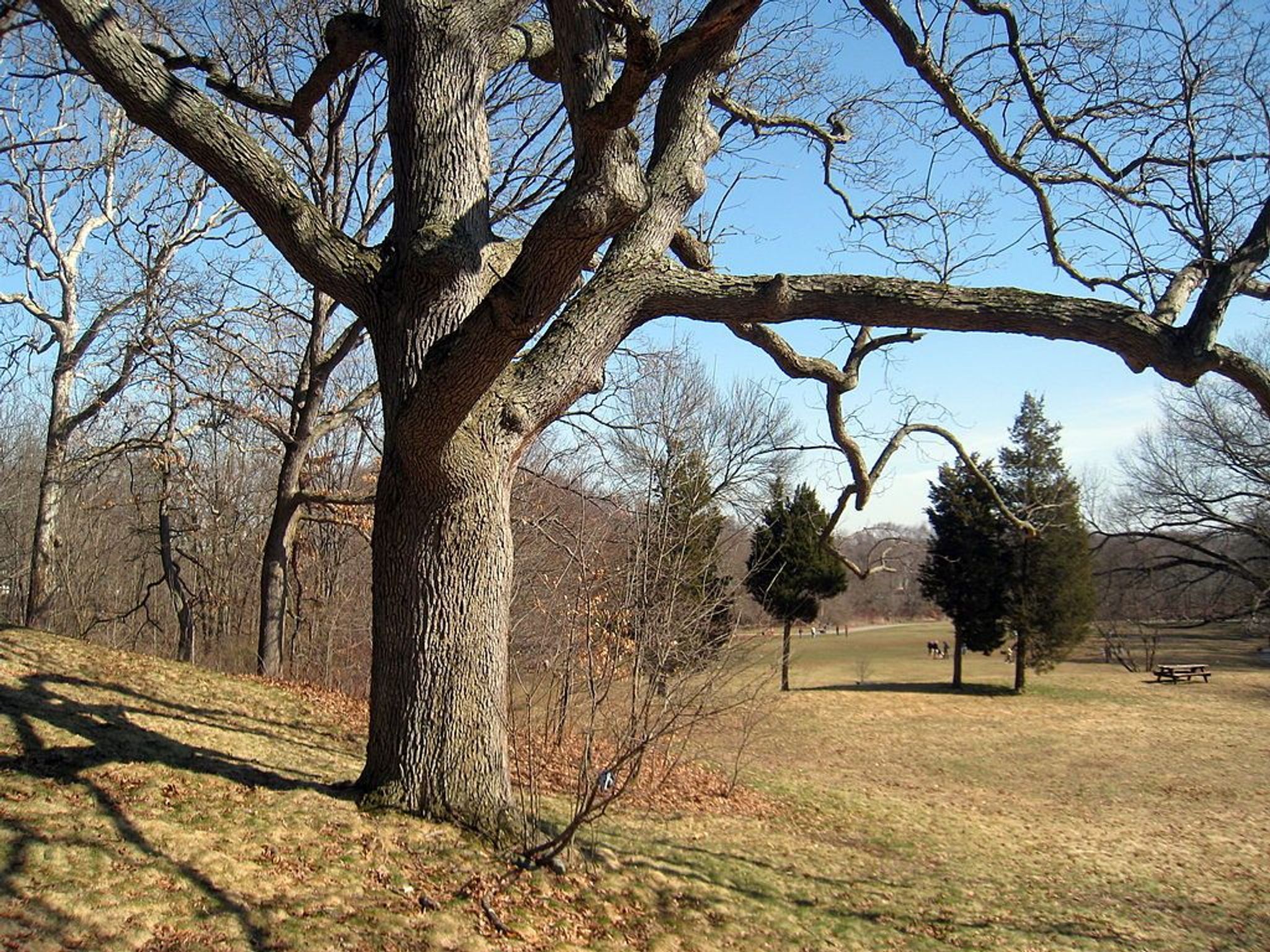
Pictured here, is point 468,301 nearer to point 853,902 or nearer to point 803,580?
point 853,902

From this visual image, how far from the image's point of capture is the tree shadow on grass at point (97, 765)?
3.74 metres

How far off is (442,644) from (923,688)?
27016 mm

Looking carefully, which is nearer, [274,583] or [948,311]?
[948,311]

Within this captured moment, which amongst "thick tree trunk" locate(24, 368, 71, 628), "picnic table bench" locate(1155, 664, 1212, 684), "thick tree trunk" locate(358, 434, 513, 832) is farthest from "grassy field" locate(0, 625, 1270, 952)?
"picnic table bench" locate(1155, 664, 1212, 684)

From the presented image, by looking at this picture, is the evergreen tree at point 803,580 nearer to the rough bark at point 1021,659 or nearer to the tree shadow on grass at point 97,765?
the rough bark at point 1021,659

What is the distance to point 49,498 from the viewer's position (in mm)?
12430

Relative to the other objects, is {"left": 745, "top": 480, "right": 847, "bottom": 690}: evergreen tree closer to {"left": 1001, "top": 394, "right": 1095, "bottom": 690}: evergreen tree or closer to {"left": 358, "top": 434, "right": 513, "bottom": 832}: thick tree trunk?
{"left": 1001, "top": 394, "right": 1095, "bottom": 690}: evergreen tree

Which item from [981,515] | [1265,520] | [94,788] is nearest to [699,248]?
[94,788]

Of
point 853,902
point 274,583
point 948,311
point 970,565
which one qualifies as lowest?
point 853,902

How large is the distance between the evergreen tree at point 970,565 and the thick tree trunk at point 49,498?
23074 mm

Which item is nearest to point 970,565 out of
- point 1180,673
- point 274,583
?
point 1180,673

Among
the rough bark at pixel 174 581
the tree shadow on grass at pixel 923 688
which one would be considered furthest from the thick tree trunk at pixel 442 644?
the tree shadow on grass at pixel 923 688

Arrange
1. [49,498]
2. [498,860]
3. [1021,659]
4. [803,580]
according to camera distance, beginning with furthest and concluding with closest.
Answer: [1021,659]
[803,580]
[49,498]
[498,860]

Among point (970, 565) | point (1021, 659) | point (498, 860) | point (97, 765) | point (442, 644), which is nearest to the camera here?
point (498, 860)
